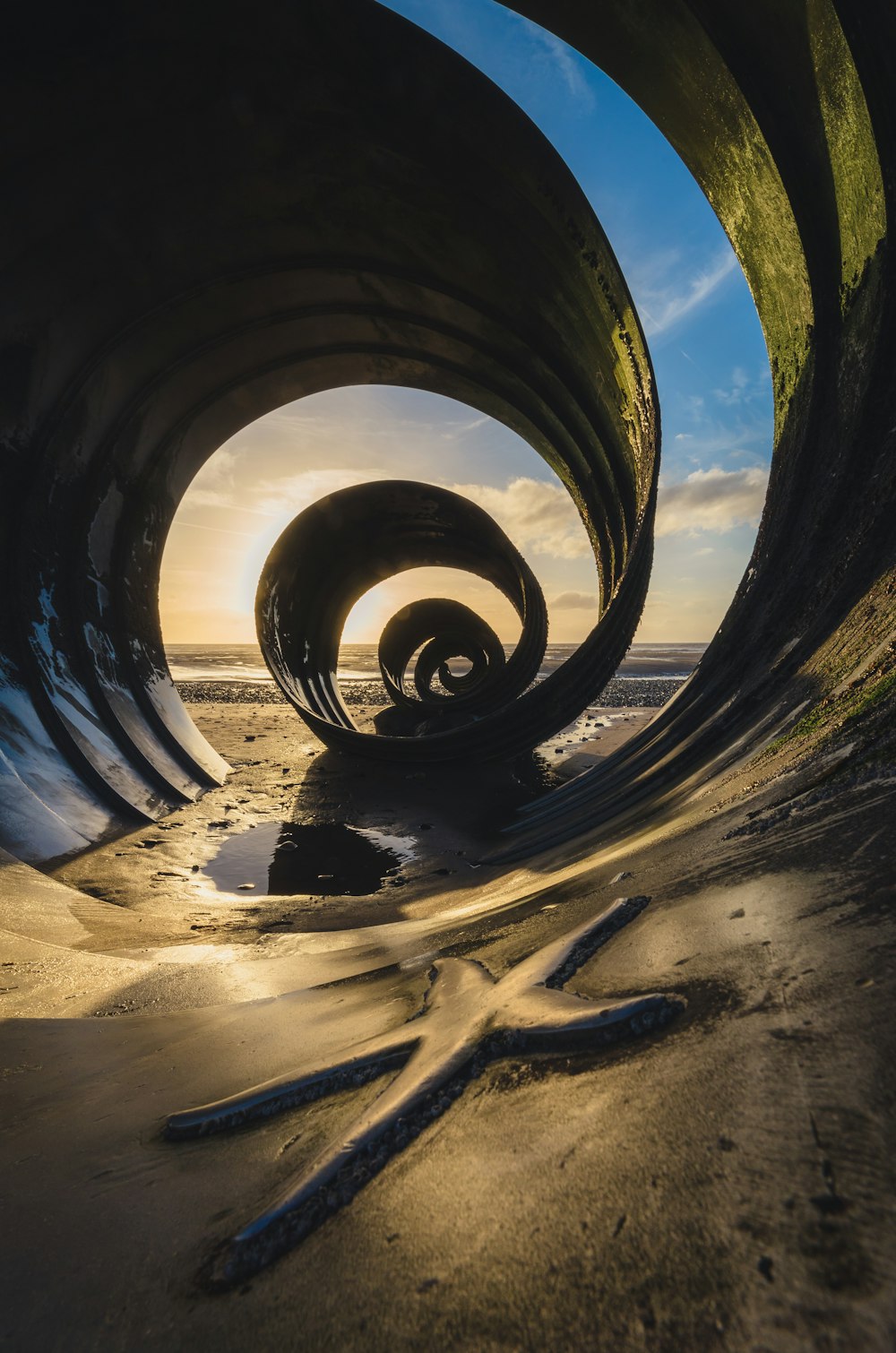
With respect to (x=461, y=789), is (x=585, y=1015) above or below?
above

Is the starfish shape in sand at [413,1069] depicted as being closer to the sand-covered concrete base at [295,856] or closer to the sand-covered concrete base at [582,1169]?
the sand-covered concrete base at [582,1169]

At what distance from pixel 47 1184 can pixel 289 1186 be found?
424 mm

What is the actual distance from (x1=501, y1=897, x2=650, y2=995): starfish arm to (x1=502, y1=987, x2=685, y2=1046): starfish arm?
0.36ft

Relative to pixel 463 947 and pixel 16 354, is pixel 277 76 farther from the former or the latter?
pixel 463 947

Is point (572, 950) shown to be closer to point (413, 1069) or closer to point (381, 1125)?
point (413, 1069)

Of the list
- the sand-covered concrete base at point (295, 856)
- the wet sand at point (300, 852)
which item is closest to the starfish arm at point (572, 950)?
the sand-covered concrete base at point (295, 856)

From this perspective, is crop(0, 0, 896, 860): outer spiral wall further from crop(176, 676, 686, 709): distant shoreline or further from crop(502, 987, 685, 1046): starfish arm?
crop(176, 676, 686, 709): distant shoreline

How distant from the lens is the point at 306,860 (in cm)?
388

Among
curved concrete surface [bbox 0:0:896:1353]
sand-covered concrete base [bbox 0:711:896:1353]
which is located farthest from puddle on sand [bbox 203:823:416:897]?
sand-covered concrete base [bbox 0:711:896:1353]

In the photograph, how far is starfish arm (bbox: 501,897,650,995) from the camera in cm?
103

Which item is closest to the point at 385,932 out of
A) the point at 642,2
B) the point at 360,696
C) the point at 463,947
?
the point at 463,947

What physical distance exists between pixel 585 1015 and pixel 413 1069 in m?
0.27

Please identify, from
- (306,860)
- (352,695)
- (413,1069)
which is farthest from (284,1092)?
(352,695)

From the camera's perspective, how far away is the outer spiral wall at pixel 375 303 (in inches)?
95.2
